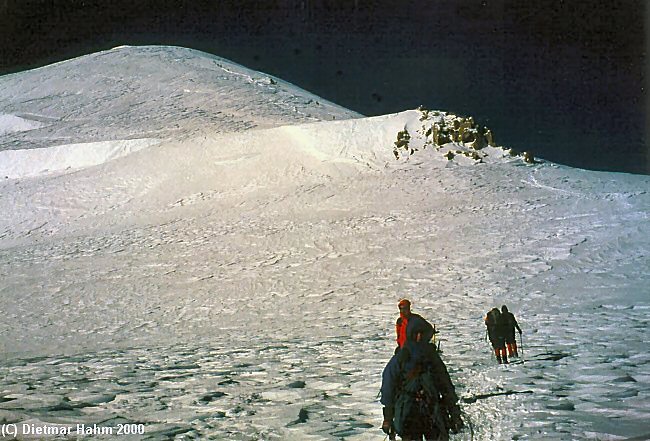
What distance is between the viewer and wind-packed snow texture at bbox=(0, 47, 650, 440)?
18.9 ft

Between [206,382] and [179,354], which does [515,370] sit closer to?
[206,382]

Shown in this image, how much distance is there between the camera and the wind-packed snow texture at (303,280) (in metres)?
5.75

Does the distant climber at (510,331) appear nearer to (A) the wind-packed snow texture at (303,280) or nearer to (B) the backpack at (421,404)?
(A) the wind-packed snow texture at (303,280)

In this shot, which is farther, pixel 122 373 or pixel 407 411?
pixel 122 373

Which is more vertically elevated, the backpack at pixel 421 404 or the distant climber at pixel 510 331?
the distant climber at pixel 510 331

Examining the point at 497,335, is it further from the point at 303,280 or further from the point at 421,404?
the point at 303,280

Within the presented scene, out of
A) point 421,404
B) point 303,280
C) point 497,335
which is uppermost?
point 303,280

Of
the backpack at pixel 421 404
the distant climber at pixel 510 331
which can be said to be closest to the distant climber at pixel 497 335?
the distant climber at pixel 510 331

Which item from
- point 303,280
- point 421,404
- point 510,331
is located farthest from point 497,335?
point 303,280

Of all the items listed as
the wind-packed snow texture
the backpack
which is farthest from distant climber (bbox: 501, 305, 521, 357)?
the backpack

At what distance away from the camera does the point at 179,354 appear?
29.7 ft

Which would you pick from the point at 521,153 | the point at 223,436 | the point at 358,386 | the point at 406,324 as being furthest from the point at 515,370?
the point at 521,153

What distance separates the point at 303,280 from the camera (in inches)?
564

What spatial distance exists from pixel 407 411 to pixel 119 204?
67.0ft
